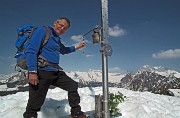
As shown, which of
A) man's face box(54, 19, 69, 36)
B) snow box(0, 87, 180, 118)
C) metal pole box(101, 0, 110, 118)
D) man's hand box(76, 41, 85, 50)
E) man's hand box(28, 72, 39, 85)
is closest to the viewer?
man's hand box(28, 72, 39, 85)

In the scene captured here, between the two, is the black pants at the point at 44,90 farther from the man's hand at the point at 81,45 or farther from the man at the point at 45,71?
the man's hand at the point at 81,45

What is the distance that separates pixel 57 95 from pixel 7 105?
8.36ft

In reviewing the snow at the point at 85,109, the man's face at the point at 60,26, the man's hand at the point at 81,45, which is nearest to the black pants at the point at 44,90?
the man's face at the point at 60,26

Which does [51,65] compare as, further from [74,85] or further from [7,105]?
[7,105]

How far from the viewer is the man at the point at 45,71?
18.1 feet

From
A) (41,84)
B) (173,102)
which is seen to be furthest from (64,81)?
(173,102)

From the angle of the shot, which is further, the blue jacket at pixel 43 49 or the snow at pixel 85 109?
the snow at pixel 85 109

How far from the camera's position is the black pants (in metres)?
5.66

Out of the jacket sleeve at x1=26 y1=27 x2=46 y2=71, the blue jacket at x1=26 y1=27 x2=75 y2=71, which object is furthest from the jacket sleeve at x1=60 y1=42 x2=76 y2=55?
the jacket sleeve at x1=26 y1=27 x2=46 y2=71

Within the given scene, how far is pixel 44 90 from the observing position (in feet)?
19.2

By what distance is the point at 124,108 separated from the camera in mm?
8555

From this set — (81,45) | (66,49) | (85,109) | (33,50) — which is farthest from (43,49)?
(85,109)

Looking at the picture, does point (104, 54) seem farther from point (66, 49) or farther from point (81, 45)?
point (66, 49)

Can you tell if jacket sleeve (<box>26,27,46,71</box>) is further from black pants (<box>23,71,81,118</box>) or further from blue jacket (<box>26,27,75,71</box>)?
black pants (<box>23,71,81,118</box>)
